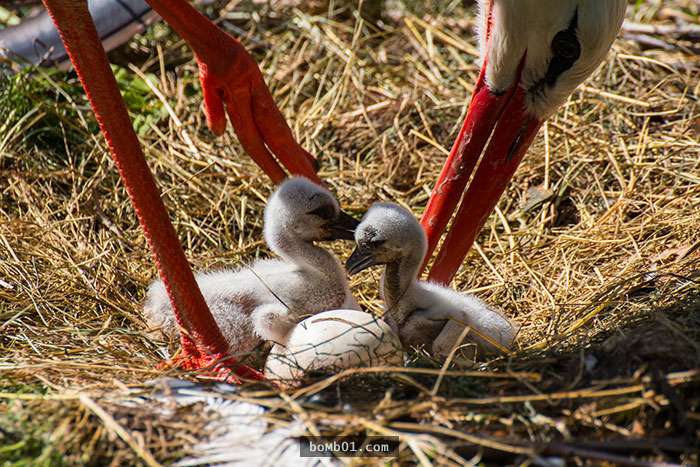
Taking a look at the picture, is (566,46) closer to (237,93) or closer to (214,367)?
(237,93)

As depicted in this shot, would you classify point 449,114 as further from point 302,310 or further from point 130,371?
point 130,371

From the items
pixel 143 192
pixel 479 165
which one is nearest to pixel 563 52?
pixel 479 165

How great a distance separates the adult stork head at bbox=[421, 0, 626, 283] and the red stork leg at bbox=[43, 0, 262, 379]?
3.06 feet

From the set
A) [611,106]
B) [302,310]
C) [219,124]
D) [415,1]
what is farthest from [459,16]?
[302,310]

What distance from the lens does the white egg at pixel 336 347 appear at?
291 centimetres

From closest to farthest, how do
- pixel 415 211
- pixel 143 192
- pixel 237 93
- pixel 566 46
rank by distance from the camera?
pixel 143 192 < pixel 566 46 < pixel 237 93 < pixel 415 211

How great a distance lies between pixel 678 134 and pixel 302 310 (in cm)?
232

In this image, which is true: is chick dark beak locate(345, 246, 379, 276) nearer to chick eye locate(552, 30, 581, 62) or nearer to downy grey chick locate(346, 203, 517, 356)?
downy grey chick locate(346, 203, 517, 356)

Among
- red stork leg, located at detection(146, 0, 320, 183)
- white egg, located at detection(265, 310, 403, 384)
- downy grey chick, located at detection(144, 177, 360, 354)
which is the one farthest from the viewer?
red stork leg, located at detection(146, 0, 320, 183)

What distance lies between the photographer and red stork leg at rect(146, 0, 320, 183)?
11.4 ft

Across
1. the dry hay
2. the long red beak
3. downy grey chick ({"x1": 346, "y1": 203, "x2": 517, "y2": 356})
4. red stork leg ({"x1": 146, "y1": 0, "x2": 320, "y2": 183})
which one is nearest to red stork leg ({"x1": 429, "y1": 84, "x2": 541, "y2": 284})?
the long red beak

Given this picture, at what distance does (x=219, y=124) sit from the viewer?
3.71m

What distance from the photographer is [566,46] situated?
3256 mm

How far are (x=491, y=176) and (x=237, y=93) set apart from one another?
3.38ft
